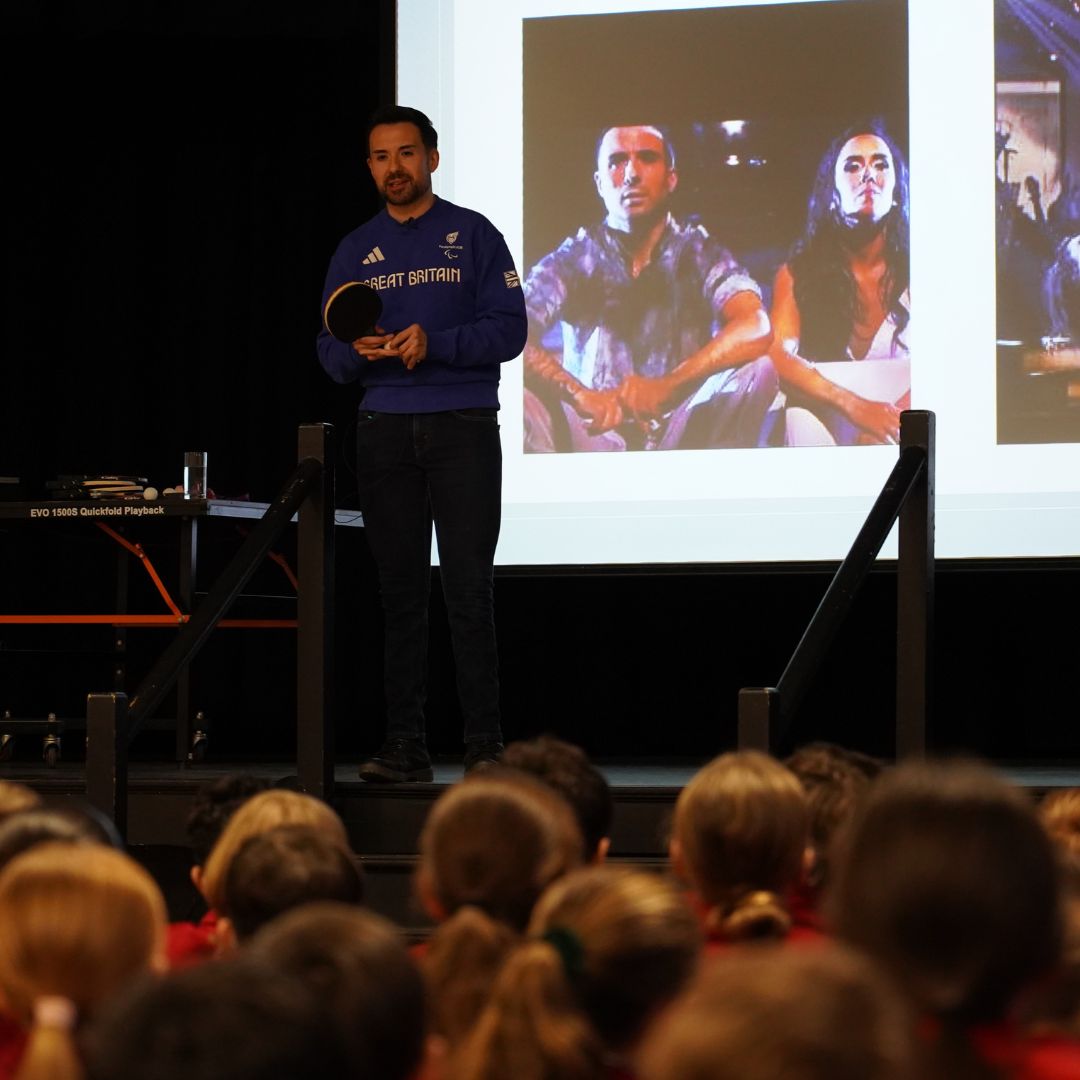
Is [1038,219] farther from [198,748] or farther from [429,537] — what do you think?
[198,748]

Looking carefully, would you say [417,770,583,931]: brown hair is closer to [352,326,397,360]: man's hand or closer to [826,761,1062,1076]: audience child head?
[826,761,1062,1076]: audience child head

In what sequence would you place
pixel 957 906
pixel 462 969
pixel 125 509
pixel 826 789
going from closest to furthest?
1. pixel 957 906
2. pixel 462 969
3. pixel 826 789
4. pixel 125 509

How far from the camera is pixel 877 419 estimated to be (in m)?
4.78

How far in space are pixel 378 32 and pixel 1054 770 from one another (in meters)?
3.27

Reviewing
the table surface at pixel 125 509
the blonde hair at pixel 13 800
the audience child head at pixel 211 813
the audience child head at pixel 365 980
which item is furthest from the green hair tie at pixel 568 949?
the table surface at pixel 125 509

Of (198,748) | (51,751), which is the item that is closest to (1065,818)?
(198,748)

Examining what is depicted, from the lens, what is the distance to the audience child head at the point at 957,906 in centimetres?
115

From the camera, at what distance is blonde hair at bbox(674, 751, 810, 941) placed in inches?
73.7

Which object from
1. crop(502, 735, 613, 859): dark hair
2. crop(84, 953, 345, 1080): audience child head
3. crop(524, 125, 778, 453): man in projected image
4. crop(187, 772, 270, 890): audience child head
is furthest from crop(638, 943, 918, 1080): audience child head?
crop(524, 125, 778, 453): man in projected image

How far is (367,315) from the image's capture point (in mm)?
3650

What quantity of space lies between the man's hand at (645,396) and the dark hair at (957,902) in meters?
3.79

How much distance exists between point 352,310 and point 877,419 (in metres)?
1.78

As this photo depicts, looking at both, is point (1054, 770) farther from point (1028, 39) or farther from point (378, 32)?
point (378, 32)

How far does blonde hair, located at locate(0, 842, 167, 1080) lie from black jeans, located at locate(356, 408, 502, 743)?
7.87 ft
